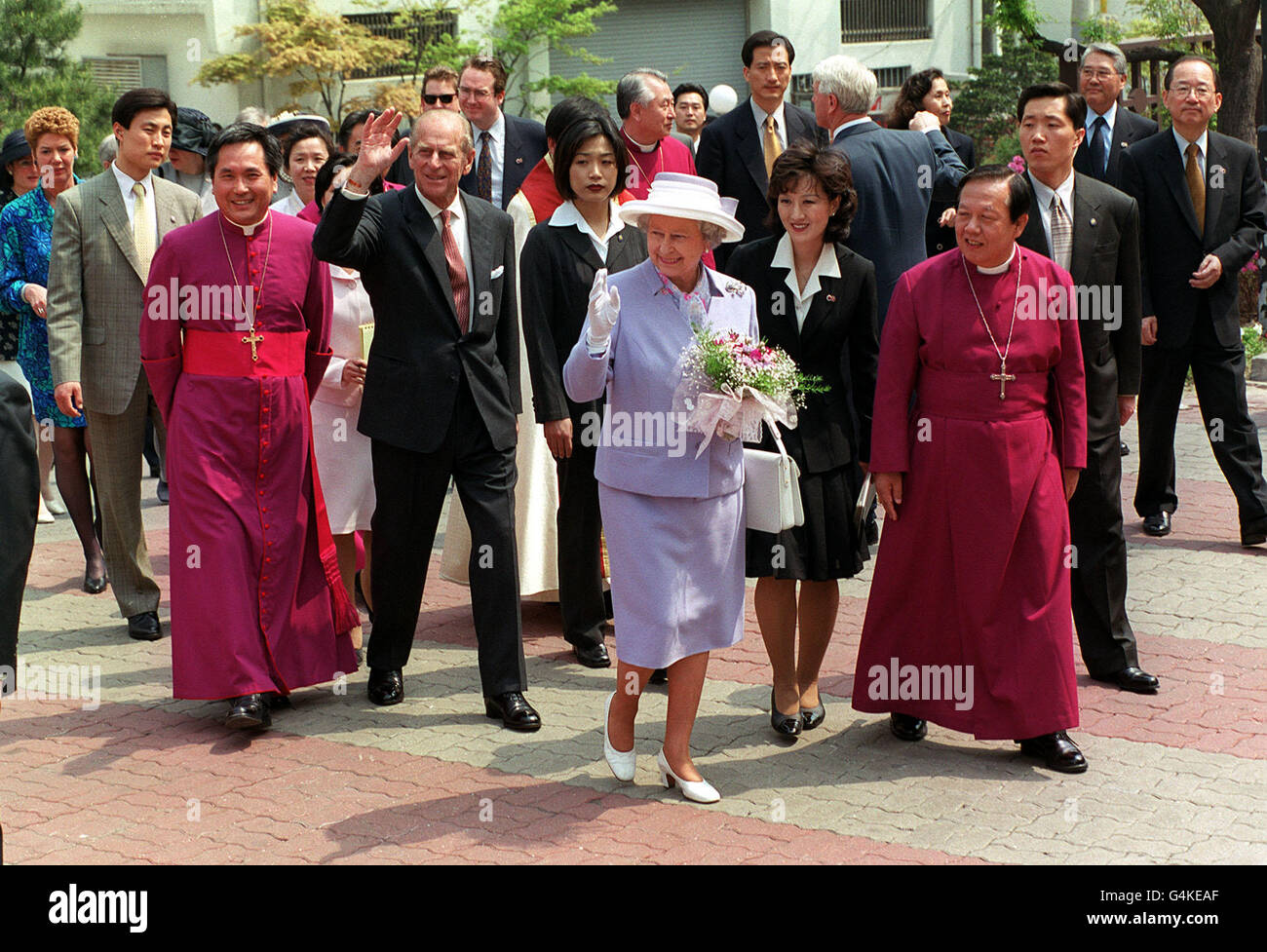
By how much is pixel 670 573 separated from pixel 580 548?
1.75 meters

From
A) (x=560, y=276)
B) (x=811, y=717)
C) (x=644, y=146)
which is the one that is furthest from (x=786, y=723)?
(x=644, y=146)

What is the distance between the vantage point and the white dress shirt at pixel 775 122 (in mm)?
8273

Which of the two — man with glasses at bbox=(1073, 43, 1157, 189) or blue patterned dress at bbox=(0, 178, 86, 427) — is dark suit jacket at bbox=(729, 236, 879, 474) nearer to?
man with glasses at bbox=(1073, 43, 1157, 189)

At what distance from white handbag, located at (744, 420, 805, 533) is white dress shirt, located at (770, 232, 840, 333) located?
71 centimetres

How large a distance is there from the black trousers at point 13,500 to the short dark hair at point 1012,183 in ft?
11.1

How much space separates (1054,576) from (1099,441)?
2.99 feet

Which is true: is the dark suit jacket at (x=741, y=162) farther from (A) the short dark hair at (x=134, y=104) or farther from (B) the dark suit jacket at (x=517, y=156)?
(A) the short dark hair at (x=134, y=104)

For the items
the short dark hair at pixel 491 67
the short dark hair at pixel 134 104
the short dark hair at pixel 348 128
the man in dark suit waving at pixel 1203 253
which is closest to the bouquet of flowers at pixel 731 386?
the short dark hair at pixel 134 104

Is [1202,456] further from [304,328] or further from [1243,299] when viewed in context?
[304,328]

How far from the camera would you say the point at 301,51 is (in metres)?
30.0

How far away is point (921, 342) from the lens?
5.43 m

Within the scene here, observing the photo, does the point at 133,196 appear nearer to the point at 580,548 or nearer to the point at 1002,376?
the point at 580,548

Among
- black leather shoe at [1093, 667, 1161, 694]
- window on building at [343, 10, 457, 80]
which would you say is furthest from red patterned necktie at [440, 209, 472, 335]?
window on building at [343, 10, 457, 80]
